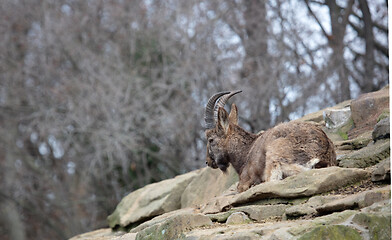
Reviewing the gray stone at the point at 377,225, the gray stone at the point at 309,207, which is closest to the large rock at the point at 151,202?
the gray stone at the point at 309,207

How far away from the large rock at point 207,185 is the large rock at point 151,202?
0.24 meters

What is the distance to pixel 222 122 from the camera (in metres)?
9.19

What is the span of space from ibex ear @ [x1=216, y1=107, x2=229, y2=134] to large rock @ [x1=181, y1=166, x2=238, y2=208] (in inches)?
34.1

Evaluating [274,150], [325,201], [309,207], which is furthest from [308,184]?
[274,150]

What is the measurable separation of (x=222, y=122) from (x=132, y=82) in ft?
33.1

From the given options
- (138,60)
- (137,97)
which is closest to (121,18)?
(138,60)

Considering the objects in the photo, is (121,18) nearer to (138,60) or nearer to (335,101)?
(138,60)

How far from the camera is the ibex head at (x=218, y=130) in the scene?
30.1 ft

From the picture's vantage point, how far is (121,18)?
20266 mm

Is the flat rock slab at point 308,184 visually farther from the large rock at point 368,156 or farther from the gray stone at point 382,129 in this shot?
the gray stone at point 382,129

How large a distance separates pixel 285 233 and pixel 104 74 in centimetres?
1451

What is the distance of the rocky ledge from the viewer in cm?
486

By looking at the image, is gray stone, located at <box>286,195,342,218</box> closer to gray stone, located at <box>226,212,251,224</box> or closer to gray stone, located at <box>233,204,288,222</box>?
gray stone, located at <box>233,204,288,222</box>

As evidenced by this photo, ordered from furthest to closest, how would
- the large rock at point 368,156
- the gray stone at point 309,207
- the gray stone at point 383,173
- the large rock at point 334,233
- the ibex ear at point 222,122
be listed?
the ibex ear at point 222,122 < the large rock at point 368,156 < the gray stone at point 309,207 < the gray stone at point 383,173 < the large rock at point 334,233
